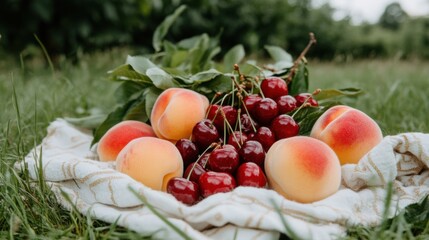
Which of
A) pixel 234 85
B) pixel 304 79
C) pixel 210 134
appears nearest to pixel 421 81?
pixel 304 79

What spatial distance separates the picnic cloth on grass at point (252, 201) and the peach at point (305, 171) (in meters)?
0.03

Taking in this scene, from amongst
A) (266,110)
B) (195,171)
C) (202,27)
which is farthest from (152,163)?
(202,27)

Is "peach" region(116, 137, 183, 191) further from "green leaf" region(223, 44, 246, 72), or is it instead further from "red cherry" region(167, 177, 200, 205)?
"green leaf" region(223, 44, 246, 72)

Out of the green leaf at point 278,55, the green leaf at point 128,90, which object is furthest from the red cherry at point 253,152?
the green leaf at point 278,55

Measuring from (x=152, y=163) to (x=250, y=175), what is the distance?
0.24m

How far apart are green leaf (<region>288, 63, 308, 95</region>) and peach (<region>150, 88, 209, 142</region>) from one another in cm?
38

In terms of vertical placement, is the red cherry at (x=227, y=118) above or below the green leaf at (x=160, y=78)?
below

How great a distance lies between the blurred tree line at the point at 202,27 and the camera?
374cm

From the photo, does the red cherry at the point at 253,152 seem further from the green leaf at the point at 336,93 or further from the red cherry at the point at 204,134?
the green leaf at the point at 336,93

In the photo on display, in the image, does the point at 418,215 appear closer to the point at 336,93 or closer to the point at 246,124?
the point at 246,124

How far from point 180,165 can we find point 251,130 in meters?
0.22

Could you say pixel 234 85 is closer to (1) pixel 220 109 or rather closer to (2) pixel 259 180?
(1) pixel 220 109

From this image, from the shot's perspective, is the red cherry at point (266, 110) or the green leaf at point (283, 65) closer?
the red cherry at point (266, 110)

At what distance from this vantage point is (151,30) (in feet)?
19.1
